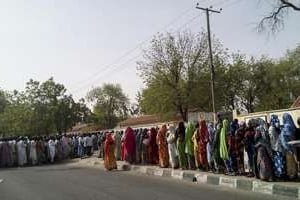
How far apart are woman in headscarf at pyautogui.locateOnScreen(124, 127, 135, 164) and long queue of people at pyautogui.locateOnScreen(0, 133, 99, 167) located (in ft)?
33.3

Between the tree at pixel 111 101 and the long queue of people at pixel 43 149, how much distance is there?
6276cm

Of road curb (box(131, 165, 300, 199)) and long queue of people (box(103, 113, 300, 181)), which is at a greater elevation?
long queue of people (box(103, 113, 300, 181))

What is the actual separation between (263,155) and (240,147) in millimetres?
1434

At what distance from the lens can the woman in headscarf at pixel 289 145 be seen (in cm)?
1182

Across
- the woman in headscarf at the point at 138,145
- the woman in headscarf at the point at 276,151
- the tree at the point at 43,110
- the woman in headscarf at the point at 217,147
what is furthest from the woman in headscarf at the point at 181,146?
the tree at the point at 43,110

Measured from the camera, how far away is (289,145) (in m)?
11.8

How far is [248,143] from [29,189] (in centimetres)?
627

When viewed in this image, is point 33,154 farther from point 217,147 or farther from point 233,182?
point 233,182

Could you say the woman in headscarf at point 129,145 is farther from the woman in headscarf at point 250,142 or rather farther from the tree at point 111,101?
the tree at point 111,101

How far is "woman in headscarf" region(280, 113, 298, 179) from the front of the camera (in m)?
11.8

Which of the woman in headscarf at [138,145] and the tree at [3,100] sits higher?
the tree at [3,100]

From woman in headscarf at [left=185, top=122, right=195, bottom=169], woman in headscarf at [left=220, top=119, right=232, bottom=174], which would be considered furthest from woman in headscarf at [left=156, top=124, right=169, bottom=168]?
woman in headscarf at [left=220, top=119, right=232, bottom=174]

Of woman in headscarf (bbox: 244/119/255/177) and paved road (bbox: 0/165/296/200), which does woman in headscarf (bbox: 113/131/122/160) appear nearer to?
paved road (bbox: 0/165/296/200)

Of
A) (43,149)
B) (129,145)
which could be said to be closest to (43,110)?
(43,149)
